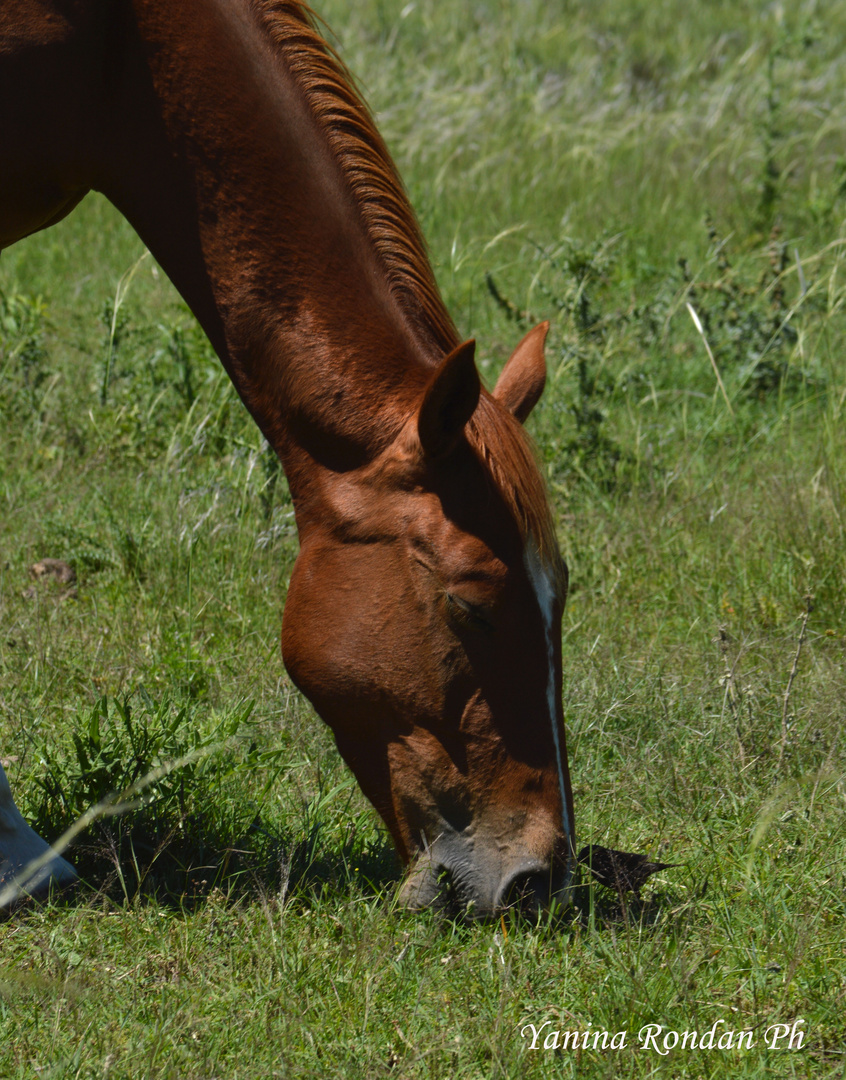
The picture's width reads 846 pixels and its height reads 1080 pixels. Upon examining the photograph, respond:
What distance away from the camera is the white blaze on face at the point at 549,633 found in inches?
86.4

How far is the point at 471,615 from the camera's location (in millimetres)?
2174

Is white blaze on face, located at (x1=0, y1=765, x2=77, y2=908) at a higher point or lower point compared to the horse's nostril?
higher

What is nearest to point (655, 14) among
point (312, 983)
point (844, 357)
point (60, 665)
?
point (844, 357)

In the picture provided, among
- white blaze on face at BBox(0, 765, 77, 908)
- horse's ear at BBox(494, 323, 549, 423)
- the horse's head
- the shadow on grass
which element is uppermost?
horse's ear at BBox(494, 323, 549, 423)

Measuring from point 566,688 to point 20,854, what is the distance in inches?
64.1

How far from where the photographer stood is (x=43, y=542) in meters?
4.06

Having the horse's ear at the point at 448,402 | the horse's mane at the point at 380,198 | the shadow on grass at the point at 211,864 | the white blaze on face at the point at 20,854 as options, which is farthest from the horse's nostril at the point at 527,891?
the white blaze on face at the point at 20,854

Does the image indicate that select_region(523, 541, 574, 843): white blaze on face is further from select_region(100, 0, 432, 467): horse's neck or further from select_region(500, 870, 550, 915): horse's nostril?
select_region(100, 0, 432, 467): horse's neck

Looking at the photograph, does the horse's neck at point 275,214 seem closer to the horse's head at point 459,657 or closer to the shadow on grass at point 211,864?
the horse's head at point 459,657

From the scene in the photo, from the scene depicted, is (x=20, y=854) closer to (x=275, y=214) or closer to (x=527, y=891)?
(x=527, y=891)

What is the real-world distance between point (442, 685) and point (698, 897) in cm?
84

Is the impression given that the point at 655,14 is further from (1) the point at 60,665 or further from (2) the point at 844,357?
(1) the point at 60,665

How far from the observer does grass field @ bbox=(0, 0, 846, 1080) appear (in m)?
2.05

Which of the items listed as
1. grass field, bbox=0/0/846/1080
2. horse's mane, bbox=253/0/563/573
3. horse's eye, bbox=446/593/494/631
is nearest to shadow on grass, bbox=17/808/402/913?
grass field, bbox=0/0/846/1080
